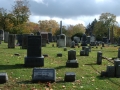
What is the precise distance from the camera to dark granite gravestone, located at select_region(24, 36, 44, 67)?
14.1 m

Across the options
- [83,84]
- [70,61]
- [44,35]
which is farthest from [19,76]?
[44,35]

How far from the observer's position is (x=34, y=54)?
14.4 m

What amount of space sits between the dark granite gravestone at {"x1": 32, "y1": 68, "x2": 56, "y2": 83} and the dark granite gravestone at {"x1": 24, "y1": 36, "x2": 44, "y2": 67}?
154 inches

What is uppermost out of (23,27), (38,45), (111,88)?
(23,27)

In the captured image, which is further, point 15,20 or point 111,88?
point 15,20

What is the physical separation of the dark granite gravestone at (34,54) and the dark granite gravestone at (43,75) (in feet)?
12.8

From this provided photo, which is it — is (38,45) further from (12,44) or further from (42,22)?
(42,22)

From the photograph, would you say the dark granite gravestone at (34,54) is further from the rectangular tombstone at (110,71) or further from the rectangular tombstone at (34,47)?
the rectangular tombstone at (110,71)

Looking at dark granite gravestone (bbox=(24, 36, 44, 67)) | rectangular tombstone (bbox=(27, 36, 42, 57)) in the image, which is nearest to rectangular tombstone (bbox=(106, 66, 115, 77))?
dark granite gravestone (bbox=(24, 36, 44, 67))

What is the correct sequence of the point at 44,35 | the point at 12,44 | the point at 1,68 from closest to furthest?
the point at 1,68 < the point at 12,44 < the point at 44,35

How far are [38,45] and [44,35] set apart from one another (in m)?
33.8

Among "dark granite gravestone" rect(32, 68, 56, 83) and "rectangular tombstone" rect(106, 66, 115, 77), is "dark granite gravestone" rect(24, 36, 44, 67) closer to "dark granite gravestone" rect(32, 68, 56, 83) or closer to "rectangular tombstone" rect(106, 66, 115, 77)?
"dark granite gravestone" rect(32, 68, 56, 83)

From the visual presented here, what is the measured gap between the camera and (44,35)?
159 ft

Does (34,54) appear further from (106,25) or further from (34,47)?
(106,25)
